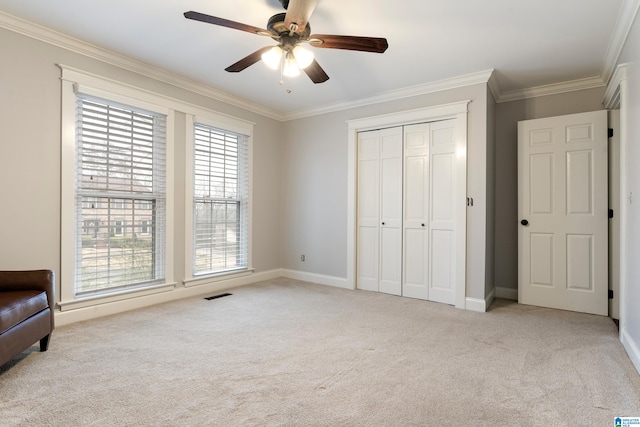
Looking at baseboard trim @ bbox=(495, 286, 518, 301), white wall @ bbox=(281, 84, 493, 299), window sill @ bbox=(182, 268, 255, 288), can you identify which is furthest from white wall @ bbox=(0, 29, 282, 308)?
baseboard trim @ bbox=(495, 286, 518, 301)

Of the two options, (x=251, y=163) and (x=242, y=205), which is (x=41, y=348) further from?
(x=251, y=163)

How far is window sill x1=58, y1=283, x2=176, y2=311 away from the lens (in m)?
3.08

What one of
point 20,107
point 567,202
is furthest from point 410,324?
point 20,107

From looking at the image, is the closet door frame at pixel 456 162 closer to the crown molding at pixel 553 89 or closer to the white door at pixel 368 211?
the white door at pixel 368 211

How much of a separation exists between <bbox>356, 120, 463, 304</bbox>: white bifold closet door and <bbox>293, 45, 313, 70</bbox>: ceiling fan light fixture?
212cm

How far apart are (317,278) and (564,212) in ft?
10.3

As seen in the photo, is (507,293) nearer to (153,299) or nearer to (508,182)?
(508,182)

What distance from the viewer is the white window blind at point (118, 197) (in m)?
3.23

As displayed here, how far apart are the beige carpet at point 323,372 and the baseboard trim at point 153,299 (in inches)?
5.4

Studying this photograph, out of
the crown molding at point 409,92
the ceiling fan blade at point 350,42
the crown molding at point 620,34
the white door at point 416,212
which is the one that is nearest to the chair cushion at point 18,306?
the ceiling fan blade at point 350,42

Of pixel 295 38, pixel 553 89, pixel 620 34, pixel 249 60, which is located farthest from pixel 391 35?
pixel 553 89

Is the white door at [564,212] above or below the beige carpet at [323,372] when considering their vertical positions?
above

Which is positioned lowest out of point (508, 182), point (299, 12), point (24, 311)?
point (24, 311)

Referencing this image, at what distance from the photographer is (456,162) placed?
387cm
